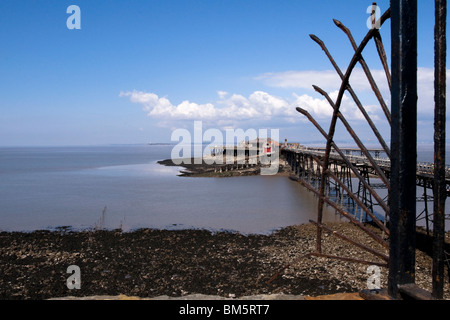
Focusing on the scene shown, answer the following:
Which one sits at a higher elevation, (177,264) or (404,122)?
(404,122)

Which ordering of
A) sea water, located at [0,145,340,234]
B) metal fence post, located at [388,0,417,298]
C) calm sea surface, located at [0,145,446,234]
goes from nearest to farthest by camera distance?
metal fence post, located at [388,0,417,298], sea water, located at [0,145,340,234], calm sea surface, located at [0,145,446,234]

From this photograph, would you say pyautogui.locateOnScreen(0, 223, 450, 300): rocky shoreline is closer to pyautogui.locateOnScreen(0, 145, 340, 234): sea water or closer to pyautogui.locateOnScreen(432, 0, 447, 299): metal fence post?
pyautogui.locateOnScreen(0, 145, 340, 234): sea water

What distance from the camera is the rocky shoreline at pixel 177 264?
496 inches

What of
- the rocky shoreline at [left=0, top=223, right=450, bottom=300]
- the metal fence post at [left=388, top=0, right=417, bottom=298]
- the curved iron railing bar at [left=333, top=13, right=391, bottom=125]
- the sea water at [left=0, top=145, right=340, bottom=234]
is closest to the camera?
the metal fence post at [left=388, top=0, right=417, bottom=298]

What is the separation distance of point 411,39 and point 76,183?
49771 mm

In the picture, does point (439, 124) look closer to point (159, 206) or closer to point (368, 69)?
point (368, 69)

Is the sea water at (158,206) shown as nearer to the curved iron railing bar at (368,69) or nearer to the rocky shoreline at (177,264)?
the rocky shoreline at (177,264)

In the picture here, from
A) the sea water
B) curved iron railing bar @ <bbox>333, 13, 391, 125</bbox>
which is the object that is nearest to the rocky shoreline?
the sea water

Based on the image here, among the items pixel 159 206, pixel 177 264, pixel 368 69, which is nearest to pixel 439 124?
pixel 368 69

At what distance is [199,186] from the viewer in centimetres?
4397

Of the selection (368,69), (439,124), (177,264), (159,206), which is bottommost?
(159,206)

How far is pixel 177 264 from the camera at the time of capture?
15297 mm

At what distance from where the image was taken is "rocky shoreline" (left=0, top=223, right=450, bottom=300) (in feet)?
41.3
